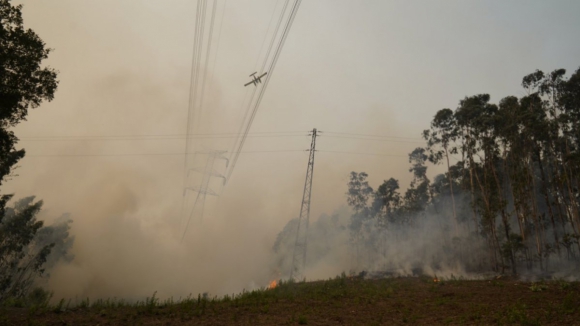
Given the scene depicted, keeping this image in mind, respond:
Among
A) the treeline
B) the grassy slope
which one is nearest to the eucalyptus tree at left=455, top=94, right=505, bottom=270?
the treeline

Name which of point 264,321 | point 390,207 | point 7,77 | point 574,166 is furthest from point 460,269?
point 7,77

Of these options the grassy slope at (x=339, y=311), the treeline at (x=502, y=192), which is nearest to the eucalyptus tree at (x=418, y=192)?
the treeline at (x=502, y=192)

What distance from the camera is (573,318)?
13070mm

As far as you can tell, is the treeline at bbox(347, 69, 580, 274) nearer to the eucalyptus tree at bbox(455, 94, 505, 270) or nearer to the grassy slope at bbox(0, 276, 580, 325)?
the eucalyptus tree at bbox(455, 94, 505, 270)

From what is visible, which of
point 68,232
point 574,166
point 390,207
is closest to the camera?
point 574,166

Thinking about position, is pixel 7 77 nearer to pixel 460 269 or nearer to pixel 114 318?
pixel 114 318

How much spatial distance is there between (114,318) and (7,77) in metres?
11.4

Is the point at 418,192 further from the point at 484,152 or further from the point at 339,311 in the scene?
the point at 339,311

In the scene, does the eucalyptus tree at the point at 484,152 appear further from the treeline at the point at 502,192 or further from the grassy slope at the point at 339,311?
the grassy slope at the point at 339,311

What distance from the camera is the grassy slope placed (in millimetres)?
13906

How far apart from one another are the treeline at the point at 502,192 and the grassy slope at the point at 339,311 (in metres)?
20.5

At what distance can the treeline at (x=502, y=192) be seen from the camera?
37.8 m

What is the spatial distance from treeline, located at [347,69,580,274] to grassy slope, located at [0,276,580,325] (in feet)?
67.3

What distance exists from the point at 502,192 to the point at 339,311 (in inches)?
1597
